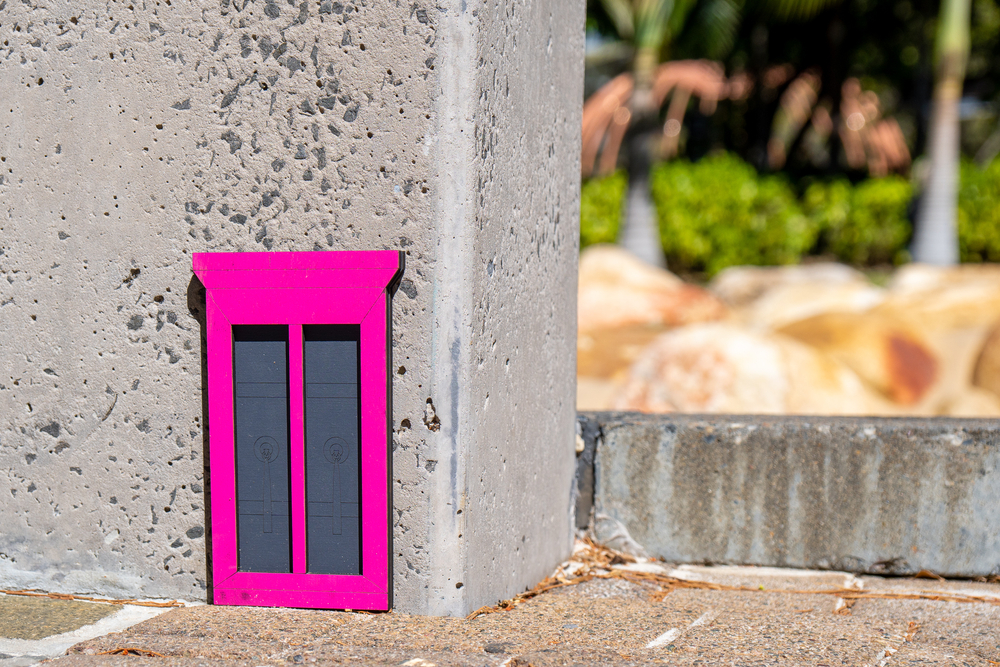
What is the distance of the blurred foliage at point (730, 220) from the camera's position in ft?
39.7

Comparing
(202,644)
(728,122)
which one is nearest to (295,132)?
(202,644)

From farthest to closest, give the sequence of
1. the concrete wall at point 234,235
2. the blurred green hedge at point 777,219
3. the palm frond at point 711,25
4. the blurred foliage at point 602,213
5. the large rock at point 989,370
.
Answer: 1. the blurred foliage at point 602,213
2. the palm frond at point 711,25
3. the blurred green hedge at point 777,219
4. the large rock at point 989,370
5. the concrete wall at point 234,235

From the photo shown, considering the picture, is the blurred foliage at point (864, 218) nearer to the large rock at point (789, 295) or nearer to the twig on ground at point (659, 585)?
the large rock at point (789, 295)

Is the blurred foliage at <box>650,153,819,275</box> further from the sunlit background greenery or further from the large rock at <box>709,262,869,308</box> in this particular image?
the large rock at <box>709,262,869,308</box>

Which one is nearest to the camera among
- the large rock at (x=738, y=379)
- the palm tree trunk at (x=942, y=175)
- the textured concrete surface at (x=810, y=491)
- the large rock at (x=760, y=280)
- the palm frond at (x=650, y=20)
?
the textured concrete surface at (x=810, y=491)

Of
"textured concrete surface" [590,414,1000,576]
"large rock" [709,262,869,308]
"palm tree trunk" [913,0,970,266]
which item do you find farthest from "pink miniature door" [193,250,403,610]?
"palm tree trunk" [913,0,970,266]

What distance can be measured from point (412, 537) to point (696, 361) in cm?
252

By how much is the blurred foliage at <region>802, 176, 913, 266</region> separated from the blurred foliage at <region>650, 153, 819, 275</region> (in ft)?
0.89

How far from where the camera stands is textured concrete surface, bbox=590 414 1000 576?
9.14ft

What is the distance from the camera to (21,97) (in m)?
2.37

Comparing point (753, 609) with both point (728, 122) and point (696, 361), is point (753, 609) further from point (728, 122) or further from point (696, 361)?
point (728, 122)

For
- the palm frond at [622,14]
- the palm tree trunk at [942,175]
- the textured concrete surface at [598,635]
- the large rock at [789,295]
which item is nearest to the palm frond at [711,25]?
the palm frond at [622,14]

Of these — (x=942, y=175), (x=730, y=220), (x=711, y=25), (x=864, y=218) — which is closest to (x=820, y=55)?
(x=711, y=25)

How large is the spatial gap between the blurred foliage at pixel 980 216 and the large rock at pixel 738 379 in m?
8.52
